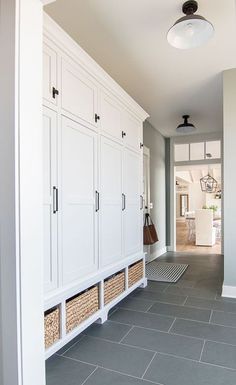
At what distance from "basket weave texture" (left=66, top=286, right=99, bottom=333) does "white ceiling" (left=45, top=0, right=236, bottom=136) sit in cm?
230

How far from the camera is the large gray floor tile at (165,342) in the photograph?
6.66 ft

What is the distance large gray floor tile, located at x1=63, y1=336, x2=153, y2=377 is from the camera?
6.03 feet

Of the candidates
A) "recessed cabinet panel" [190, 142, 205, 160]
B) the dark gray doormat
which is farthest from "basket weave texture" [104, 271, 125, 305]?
"recessed cabinet panel" [190, 142, 205, 160]

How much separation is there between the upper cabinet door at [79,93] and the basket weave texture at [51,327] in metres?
1.45

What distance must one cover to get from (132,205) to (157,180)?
270cm

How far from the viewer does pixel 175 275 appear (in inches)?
164

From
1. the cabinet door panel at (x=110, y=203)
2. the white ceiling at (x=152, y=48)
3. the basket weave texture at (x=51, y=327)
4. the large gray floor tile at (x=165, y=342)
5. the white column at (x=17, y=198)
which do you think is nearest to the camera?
the white column at (x=17, y=198)

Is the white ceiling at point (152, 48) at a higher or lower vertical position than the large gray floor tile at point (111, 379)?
higher

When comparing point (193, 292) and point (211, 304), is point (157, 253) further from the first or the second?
point (211, 304)

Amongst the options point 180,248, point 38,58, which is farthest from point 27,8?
point 180,248

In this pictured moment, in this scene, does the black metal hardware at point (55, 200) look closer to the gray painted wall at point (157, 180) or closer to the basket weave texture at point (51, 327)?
the basket weave texture at point (51, 327)

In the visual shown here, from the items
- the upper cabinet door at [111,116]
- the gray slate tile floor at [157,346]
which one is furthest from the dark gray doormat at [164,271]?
the upper cabinet door at [111,116]

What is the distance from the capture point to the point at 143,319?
2621 mm

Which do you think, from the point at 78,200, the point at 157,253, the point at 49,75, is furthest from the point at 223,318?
the point at 157,253
